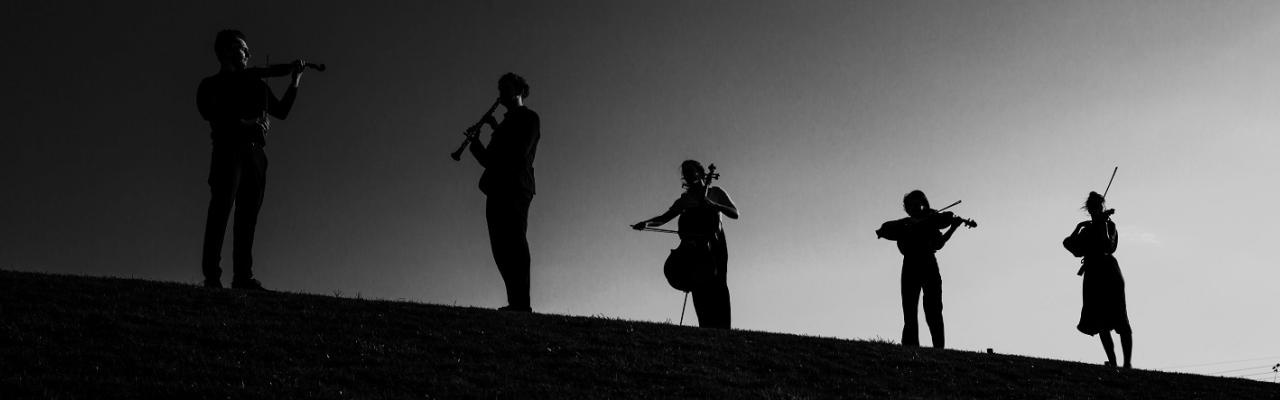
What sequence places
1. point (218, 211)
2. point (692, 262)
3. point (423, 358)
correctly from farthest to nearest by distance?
point (692, 262) → point (218, 211) → point (423, 358)

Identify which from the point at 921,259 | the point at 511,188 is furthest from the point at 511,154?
the point at 921,259

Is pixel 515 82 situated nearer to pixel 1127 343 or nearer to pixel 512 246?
pixel 512 246

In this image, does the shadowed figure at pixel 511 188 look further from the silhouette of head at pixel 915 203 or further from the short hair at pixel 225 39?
the silhouette of head at pixel 915 203

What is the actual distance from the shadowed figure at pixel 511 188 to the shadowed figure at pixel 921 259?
537 cm

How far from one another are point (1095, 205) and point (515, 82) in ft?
27.2

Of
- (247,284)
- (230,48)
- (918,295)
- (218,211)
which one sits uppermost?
(230,48)

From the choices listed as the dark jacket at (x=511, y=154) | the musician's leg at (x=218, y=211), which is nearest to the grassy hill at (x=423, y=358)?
the musician's leg at (x=218, y=211)

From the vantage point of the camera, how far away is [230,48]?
12711 mm

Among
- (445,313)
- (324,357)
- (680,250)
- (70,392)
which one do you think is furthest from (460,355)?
(680,250)

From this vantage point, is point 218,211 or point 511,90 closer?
point 218,211

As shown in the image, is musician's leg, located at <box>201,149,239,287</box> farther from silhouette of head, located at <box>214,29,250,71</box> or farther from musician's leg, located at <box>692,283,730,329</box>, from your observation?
musician's leg, located at <box>692,283,730,329</box>

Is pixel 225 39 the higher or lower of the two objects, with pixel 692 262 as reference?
higher

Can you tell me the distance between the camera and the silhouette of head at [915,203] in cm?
1609

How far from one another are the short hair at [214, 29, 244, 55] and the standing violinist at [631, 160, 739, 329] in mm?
5891
